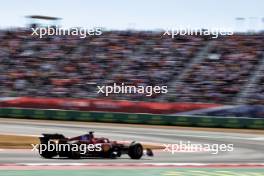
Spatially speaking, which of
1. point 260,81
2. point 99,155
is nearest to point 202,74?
point 260,81

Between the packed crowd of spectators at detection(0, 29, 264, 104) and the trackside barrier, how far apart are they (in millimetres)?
1589

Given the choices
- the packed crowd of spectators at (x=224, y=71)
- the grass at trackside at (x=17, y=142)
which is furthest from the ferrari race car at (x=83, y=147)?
the packed crowd of spectators at (x=224, y=71)

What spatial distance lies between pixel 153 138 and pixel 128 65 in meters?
16.5

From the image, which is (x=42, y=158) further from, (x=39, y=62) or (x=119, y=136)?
(x=39, y=62)

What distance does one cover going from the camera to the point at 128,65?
46.8m

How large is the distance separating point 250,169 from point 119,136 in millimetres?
14688

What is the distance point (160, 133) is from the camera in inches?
1344

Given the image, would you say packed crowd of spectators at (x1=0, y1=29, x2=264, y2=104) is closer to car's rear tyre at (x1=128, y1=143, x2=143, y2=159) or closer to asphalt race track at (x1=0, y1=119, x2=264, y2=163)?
asphalt race track at (x1=0, y1=119, x2=264, y2=163)

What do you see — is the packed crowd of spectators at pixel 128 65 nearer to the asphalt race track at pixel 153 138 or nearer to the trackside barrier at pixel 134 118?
the trackside barrier at pixel 134 118

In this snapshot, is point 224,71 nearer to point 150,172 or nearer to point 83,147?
point 83,147

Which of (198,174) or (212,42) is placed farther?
(212,42)

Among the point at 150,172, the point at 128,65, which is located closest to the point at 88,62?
the point at 128,65

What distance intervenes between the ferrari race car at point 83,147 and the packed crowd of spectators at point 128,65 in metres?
21.2

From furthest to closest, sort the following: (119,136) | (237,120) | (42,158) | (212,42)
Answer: (212,42) < (237,120) < (119,136) < (42,158)
